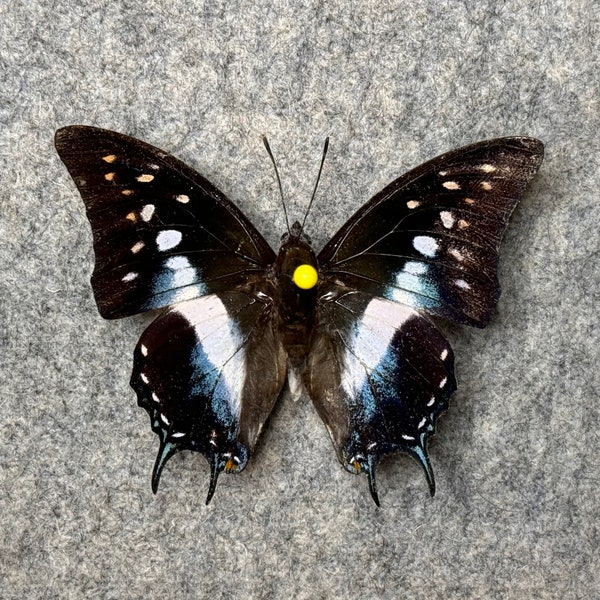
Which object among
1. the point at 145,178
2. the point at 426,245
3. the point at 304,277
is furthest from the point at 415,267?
the point at 145,178

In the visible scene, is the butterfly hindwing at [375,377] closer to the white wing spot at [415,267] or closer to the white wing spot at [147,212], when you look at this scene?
the white wing spot at [415,267]

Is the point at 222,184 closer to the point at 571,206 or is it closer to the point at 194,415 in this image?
the point at 194,415

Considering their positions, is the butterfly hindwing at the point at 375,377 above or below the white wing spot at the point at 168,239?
below

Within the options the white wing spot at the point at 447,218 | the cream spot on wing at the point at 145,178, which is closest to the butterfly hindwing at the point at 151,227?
the cream spot on wing at the point at 145,178

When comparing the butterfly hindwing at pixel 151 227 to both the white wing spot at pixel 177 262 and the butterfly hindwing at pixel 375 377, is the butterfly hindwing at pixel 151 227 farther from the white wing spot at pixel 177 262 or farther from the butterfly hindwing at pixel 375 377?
the butterfly hindwing at pixel 375 377

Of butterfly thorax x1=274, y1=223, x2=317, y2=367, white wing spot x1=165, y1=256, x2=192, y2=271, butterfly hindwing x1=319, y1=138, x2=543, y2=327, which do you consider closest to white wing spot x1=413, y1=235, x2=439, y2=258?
butterfly hindwing x1=319, y1=138, x2=543, y2=327

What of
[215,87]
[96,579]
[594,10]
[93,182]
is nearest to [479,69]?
[594,10]

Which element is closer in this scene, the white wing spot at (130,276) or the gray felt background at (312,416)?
the white wing spot at (130,276)

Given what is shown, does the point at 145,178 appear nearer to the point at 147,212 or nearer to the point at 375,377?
the point at 147,212
